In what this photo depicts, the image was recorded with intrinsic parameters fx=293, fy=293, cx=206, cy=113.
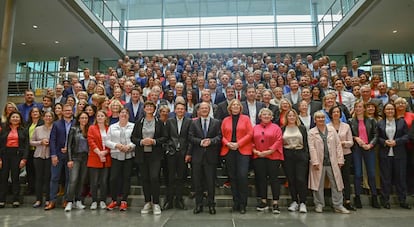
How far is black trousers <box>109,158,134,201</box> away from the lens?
4.82 m

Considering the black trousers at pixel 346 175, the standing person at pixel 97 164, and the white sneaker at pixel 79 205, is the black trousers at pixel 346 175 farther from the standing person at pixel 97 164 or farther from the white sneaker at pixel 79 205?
the white sneaker at pixel 79 205

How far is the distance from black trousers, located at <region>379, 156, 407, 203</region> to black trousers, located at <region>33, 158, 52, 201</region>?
5.71 metres

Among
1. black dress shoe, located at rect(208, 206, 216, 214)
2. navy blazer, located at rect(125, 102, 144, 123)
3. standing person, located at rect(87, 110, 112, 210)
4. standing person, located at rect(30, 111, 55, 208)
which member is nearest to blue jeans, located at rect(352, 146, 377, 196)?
black dress shoe, located at rect(208, 206, 216, 214)

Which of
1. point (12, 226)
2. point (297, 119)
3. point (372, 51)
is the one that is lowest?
point (12, 226)

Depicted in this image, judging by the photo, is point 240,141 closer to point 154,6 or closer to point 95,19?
point 95,19

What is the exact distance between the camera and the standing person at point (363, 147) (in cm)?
487

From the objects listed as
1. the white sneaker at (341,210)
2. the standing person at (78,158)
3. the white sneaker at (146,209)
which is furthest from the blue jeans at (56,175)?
the white sneaker at (341,210)

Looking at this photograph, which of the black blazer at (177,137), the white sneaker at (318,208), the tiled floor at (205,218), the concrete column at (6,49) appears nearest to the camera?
the tiled floor at (205,218)

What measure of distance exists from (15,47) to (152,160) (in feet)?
46.3

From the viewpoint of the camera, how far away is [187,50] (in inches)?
623

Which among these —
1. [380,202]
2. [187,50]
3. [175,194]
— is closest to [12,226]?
[175,194]

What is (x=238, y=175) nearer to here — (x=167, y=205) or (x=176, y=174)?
(x=176, y=174)

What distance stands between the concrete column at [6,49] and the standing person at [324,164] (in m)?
8.87

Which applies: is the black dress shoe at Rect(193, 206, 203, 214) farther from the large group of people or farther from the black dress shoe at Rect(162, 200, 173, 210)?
the black dress shoe at Rect(162, 200, 173, 210)
